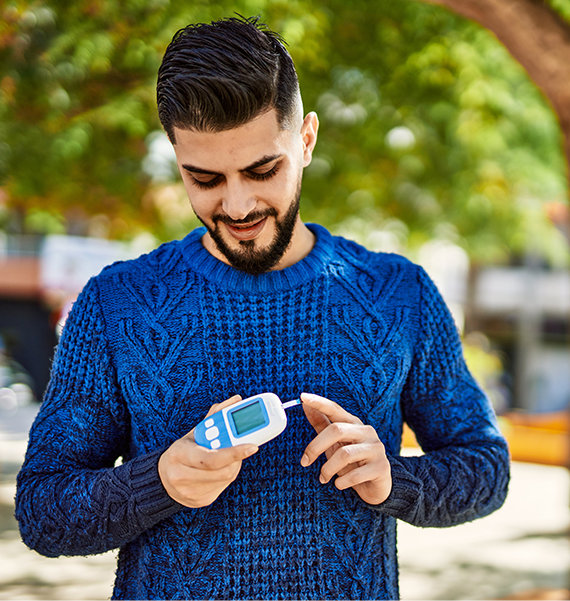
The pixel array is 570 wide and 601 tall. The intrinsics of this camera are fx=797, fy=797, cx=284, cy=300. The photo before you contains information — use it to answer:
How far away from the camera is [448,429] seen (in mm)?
1813

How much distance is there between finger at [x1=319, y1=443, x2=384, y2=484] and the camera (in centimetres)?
147

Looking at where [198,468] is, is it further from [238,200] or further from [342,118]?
[342,118]

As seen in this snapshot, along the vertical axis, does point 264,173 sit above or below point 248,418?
above

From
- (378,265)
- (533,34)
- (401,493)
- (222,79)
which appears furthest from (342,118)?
(401,493)

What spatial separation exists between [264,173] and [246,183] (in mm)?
42

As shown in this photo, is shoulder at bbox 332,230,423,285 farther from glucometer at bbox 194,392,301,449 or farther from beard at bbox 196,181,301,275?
glucometer at bbox 194,392,301,449

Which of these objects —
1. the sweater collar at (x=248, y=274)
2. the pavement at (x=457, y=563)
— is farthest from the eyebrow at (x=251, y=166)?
the pavement at (x=457, y=563)

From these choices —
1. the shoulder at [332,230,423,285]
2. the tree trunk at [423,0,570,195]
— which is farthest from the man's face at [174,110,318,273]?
the tree trunk at [423,0,570,195]

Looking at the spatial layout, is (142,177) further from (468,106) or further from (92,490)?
(92,490)

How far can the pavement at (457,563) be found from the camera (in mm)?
5789

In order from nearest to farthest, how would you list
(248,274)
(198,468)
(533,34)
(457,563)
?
(198,468) → (248,274) → (533,34) → (457,563)

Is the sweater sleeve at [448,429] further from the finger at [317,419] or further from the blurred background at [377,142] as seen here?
the blurred background at [377,142]

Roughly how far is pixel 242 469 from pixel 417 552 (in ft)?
18.7

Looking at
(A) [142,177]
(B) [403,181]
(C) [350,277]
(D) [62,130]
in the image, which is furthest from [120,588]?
(B) [403,181]
